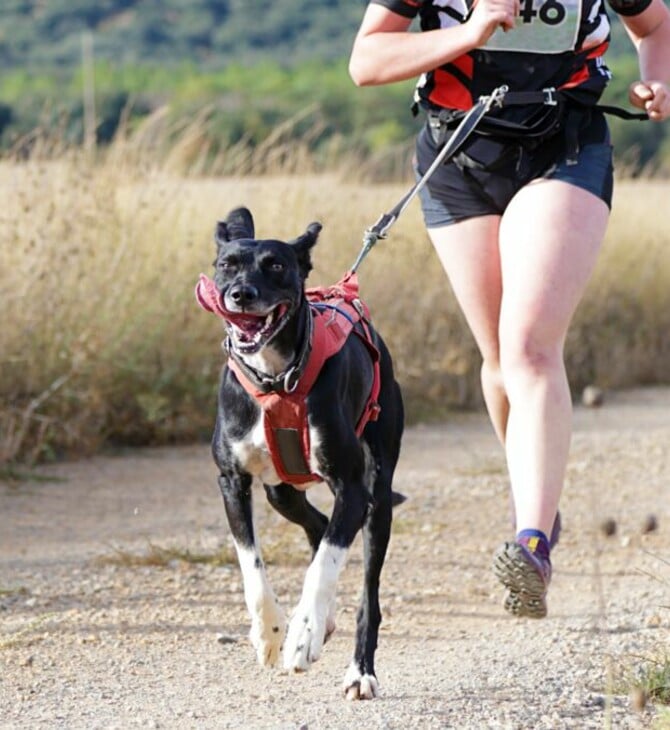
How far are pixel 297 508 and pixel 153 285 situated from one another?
4220mm

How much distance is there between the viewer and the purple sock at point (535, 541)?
4.50 m

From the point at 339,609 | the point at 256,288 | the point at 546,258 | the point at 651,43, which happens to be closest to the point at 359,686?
the point at 256,288

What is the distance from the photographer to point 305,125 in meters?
23.7

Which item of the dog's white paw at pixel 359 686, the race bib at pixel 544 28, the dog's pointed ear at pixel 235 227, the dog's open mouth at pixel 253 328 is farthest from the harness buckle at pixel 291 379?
the race bib at pixel 544 28

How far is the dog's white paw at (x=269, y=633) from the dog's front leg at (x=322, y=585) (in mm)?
125

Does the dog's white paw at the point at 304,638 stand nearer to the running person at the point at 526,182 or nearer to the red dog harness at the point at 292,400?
the red dog harness at the point at 292,400

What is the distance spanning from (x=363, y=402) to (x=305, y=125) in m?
19.7

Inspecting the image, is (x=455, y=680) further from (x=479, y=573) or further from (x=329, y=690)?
(x=479, y=573)

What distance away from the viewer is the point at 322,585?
12.8ft

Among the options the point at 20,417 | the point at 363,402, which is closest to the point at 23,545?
the point at 20,417

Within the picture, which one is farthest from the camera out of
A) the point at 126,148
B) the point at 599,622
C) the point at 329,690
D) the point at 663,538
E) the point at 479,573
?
the point at 126,148

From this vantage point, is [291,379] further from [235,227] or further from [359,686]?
[359,686]

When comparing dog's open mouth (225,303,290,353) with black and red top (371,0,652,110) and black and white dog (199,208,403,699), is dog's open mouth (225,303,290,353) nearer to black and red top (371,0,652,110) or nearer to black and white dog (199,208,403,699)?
black and white dog (199,208,403,699)

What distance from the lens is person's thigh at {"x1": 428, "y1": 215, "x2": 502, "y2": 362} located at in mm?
4762
